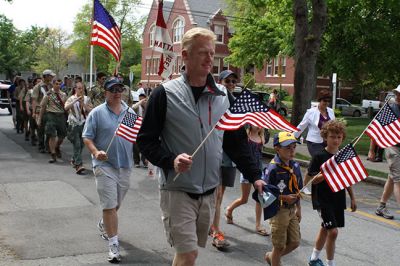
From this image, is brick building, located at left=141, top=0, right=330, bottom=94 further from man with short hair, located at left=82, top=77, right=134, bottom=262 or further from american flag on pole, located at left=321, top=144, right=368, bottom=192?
american flag on pole, located at left=321, top=144, right=368, bottom=192

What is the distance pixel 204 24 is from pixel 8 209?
170ft

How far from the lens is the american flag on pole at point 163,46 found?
9758 mm

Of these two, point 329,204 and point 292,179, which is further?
point 329,204

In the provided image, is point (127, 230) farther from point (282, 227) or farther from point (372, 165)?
point (372, 165)

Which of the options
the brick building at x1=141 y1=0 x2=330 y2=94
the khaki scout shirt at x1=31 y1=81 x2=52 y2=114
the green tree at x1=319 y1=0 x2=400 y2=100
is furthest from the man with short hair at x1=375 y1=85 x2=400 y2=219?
the brick building at x1=141 y1=0 x2=330 y2=94

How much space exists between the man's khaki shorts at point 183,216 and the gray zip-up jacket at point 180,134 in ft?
0.22

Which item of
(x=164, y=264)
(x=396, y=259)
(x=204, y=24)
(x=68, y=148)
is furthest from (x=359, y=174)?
(x=204, y=24)

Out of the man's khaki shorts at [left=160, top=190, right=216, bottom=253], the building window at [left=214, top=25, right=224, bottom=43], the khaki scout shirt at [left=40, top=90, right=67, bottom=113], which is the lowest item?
the man's khaki shorts at [left=160, top=190, right=216, bottom=253]

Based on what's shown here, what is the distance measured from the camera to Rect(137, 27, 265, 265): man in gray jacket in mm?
3518

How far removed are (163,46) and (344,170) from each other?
583cm

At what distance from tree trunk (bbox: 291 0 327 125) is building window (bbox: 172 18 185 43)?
149 ft

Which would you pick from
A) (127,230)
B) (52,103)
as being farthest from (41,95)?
(127,230)

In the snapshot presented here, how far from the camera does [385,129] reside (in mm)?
5090

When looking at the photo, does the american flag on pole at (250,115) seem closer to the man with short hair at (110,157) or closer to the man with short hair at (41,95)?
the man with short hair at (110,157)
